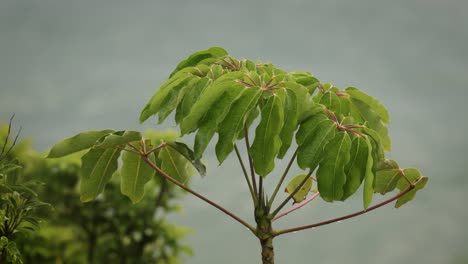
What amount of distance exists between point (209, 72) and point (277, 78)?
54 cm

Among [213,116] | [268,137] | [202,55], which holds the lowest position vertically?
[268,137]

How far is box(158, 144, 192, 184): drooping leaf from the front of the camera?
4.46 metres

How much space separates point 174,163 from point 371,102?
1.63m

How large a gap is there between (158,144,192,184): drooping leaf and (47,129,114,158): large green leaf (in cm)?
68

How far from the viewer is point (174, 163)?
4496 millimetres

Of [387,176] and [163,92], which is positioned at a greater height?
[163,92]

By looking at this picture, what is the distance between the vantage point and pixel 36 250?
10828 millimetres

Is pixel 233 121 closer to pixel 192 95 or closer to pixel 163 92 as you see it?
pixel 192 95

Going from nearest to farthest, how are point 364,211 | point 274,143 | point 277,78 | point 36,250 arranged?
point 274,143 < point 277,78 < point 364,211 < point 36,250

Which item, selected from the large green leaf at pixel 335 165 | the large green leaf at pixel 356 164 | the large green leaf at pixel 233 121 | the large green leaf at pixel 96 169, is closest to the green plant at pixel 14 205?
the large green leaf at pixel 96 169

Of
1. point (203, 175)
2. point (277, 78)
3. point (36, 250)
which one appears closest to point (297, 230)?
point (203, 175)

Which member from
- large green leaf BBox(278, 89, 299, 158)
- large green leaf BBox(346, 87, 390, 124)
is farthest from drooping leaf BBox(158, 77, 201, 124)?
large green leaf BBox(346, 87, 390, 124)

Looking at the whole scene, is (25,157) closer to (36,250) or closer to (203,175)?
(36,250)

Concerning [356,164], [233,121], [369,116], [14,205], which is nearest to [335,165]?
[356,164]
